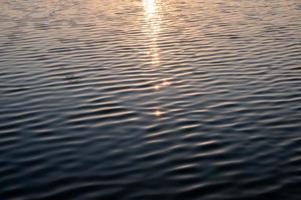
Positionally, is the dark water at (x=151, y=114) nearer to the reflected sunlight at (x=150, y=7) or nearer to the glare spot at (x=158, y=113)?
the glare spot at (x=158, y=113)

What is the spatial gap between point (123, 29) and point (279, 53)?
989 cm

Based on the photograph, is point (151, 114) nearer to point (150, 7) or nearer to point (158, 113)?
point (158, 113)

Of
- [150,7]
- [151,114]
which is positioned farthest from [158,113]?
[150,7]

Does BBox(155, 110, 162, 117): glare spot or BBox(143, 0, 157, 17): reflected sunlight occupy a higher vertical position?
BBox(155, 110, 162, 117): glare spot

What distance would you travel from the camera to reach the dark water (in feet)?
31.6

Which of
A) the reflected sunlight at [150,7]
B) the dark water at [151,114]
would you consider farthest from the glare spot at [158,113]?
the reflected sunlight at [150,7]

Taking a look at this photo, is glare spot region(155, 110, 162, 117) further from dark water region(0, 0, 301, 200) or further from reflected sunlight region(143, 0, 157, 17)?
reflected sunlight region(143, 0, 157, 17)

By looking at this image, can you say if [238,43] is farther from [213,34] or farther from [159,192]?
[159,192]

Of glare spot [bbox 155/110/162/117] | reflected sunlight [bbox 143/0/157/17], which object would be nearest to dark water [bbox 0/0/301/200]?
glare spot [bbox 155/110/162/117]

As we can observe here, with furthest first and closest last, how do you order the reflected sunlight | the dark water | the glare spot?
the reflected sunlight, the glare spot, the dark water

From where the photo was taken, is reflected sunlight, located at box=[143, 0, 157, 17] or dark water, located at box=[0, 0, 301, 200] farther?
reflected sunlight, located at box=[143, 0, 157, 17]

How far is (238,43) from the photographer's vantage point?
22672mm

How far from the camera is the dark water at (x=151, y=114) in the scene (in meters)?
9.62

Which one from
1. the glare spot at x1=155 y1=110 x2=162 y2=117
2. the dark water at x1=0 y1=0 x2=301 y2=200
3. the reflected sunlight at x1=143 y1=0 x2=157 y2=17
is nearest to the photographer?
the dark water at x1=0 y1=0 x2=301 y2=200
